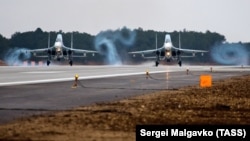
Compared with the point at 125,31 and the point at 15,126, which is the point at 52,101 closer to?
the point at 15,126

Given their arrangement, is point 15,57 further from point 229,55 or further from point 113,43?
point 229,55

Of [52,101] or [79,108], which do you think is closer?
[79,108]

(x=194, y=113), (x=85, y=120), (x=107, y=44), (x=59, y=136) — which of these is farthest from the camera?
(x=107, y=44)

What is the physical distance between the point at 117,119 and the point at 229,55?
155981 millimetres

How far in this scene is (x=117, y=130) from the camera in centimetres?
1005

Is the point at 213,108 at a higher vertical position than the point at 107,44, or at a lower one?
lower

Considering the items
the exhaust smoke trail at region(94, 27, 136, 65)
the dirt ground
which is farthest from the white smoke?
the dirt ground

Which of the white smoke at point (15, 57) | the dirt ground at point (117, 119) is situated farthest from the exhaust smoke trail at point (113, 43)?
the dirt ground at point (117, 119)

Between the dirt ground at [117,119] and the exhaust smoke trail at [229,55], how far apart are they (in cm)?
13858

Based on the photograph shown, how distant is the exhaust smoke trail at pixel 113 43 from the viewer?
174 metres

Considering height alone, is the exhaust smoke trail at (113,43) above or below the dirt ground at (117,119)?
above

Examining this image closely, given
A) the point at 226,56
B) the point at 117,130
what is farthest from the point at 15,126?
the point at 226,56

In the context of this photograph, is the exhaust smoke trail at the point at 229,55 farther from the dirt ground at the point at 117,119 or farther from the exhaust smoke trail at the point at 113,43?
the dirt ground at the point at 117,119

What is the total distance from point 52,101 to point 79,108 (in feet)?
9.52
